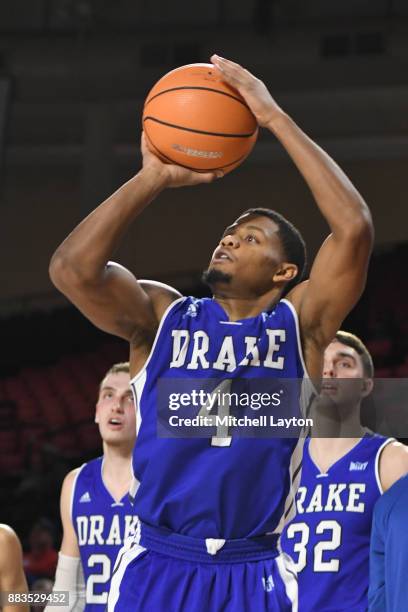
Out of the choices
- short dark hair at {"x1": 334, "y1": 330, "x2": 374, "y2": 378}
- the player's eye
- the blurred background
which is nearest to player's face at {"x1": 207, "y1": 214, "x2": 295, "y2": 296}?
the player's eye

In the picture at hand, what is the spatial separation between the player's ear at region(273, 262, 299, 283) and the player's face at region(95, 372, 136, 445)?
1.61 meters

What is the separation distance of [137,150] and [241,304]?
11465 mm

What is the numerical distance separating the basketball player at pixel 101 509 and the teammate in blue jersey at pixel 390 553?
195cm

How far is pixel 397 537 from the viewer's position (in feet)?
7.30

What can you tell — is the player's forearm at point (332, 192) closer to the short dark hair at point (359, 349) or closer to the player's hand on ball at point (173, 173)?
the player's hand on ball at point (173, 173)

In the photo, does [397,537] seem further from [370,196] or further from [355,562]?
[370,196]

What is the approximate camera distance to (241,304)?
2.85m

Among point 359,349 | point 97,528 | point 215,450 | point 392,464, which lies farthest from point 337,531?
point 215,450

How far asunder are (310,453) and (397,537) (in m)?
1.76

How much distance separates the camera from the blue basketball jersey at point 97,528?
4.11 m

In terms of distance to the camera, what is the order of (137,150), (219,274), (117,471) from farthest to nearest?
(137,150) → (117,471) → (219,274)

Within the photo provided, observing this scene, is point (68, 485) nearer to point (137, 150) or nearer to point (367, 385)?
point (367, 385)

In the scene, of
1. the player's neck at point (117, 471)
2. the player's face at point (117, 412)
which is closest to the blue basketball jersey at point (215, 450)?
the player's face at point (117, 412)

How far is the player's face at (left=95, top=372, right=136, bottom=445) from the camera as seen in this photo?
429 centimetres
